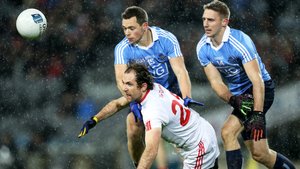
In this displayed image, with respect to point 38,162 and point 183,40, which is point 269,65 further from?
point 38,162

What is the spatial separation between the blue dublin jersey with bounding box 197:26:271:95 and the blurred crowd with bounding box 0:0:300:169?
11.5 feet

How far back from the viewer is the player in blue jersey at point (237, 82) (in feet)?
21.1


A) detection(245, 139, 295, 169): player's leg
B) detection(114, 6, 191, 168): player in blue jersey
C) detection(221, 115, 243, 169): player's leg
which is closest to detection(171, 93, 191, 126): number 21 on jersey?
detection(221, 115, 243, 169): player's leg

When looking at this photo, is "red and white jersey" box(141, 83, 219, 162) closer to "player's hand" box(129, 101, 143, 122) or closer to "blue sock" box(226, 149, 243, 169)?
"blue sock" box(226, 149, 243, 169)

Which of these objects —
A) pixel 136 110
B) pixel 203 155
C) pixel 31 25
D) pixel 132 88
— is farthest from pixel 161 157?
pixel 132 88

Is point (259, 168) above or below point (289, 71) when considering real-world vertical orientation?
below

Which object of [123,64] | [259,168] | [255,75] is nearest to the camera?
[255,75]

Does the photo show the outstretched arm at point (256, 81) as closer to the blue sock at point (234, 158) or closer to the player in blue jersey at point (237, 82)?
the player in blue jersey at point (237, 82)

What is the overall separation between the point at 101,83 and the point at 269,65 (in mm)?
2228

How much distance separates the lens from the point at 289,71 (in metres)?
10.3

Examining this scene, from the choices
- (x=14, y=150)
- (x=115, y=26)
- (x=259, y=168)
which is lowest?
(x=259, y=168)

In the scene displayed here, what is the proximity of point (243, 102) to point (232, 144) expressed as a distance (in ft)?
1.22

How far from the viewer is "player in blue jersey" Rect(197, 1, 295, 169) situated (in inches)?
253

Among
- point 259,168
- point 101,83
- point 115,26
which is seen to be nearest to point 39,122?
point 101,83
